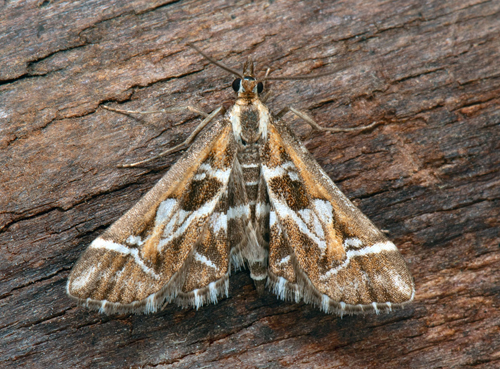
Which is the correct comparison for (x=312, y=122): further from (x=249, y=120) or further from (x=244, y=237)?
(x=244, y=237)

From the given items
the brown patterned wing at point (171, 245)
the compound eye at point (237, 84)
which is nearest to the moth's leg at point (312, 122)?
the compound eye at point (237, 84)

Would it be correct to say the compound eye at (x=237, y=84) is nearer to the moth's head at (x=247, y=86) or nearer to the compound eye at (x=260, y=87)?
the moth's head at (x=247, y=86)

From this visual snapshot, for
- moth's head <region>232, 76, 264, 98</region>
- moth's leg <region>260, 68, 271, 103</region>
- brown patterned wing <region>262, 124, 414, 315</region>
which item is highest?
moth's head <region>232, 76, 264, 98</region>

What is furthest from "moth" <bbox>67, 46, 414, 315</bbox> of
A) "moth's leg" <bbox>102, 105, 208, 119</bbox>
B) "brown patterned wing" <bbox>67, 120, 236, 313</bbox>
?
"moth's leg" <bbox>102, 105, 208, 119</bbox>

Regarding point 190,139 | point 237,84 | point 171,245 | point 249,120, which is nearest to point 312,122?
point 249,120

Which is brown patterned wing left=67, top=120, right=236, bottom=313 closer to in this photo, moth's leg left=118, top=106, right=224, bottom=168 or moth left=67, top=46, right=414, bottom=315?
moth left=67, top=46, right=414, bottom=315

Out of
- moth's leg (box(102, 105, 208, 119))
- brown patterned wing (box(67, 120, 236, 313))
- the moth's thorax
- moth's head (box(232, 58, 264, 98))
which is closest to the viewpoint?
brown patterned wing (box(67, 120, 236, 313))

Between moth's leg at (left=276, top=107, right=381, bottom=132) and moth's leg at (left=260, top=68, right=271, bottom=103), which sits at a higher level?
moth's leg at (left=260, top=68, right=271, bottom=103)
